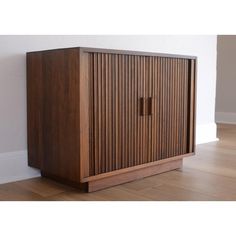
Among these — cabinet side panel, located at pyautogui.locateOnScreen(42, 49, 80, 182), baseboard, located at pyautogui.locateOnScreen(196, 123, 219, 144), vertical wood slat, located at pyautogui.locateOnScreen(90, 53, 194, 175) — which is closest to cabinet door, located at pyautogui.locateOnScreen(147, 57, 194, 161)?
vertical wood slat, located at pyautogui.locateOnScreen(90, 53, 194, 175)

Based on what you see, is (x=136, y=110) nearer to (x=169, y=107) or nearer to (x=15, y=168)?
(x=169, y=107)

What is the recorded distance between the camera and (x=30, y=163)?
198 cm

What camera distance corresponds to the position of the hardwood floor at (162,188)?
5.41 feet

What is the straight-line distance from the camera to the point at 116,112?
1.80 metres

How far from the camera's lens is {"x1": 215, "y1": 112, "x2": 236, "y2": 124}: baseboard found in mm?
4754

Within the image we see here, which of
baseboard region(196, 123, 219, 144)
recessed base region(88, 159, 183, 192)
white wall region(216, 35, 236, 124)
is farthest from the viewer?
white wall region(216, 35, 236, 124)

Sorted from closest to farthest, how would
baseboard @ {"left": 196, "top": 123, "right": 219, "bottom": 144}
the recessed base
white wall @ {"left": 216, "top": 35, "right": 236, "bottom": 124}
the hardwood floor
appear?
the hardwood floor < the recessed base < baseboard @ {"left": 196, "top": 123, "right": 219, "bottom": 144} < white wall @ {"left": 216, "top": 35, "right": 236, "bottom": 124}

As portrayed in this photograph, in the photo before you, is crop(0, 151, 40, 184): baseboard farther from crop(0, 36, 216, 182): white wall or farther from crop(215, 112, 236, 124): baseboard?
crop(215, 112, 236, 124): baseboard

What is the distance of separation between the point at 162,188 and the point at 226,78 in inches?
131

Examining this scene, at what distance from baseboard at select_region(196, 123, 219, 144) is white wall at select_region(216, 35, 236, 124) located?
5.35 ft

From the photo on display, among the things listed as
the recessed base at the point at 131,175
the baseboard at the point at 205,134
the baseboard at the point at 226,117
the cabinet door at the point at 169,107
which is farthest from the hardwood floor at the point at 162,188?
the baseboard at the point at 226,117
